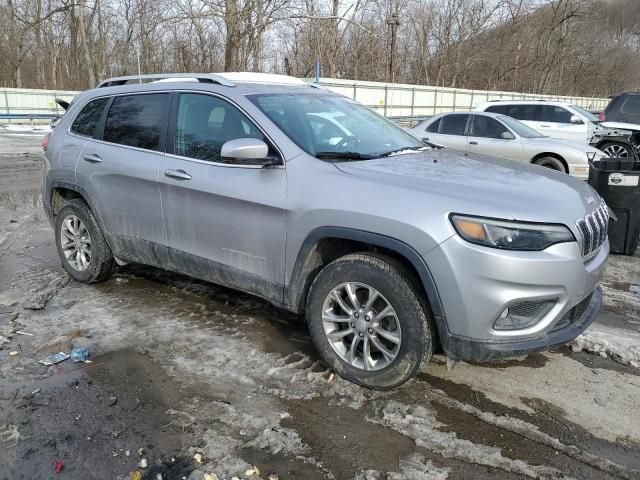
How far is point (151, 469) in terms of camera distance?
255 cm

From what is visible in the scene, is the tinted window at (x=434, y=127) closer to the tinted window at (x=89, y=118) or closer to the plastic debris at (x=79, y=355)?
the tinted window at (x=89, y=118)

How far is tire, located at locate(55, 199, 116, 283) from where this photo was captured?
479cm

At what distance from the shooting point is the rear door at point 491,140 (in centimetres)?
1017

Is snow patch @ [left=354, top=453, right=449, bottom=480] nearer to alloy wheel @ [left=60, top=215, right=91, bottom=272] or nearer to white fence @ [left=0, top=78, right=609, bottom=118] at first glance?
alloy wheel @ [left=60, top=215, right=91, bottom=272]

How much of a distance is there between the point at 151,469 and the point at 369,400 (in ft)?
4.14

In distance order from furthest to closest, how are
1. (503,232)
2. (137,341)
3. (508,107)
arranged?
1. (508,107)
2. (137,341)
3. (503,232)

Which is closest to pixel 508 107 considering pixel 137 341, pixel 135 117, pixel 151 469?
pixel 135 117

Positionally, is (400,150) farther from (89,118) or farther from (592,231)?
(89,118)

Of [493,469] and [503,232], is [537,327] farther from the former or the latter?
[493,469]

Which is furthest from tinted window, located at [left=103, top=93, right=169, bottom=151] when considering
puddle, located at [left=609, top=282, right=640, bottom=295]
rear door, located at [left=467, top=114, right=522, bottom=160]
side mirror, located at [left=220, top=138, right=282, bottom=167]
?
rear door, located at [left=467, top=114, right=522, bottom=160]

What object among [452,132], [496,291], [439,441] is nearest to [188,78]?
[496,291]

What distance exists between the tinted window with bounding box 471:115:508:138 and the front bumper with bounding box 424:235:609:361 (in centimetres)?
807

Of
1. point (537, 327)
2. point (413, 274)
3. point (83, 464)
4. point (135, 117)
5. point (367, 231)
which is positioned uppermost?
point (135, 117)

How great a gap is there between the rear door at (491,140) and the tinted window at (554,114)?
3.19 metres
